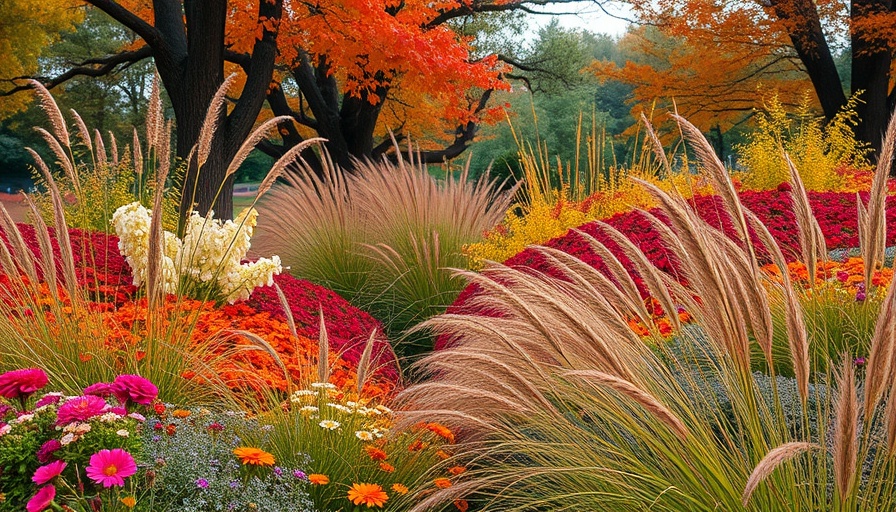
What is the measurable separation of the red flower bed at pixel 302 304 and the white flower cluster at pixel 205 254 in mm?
147

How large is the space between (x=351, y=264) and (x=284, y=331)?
8.27 feet

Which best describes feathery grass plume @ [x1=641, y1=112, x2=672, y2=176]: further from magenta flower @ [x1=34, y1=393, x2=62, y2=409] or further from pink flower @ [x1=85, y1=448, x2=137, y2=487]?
magenta flower @ [x1=34, y1=393, x2=62, y2=409]

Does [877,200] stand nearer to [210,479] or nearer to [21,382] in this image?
[210,479]

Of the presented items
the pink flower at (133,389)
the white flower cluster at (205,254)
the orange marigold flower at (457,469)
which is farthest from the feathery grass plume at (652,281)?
the white flower cluster at (205,254)

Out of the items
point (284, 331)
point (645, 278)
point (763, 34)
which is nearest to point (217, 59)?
point (284, 331)

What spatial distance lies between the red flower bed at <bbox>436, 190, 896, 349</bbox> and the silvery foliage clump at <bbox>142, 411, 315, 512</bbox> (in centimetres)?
222

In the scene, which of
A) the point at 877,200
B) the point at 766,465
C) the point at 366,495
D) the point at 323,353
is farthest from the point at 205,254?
the point at 766,465

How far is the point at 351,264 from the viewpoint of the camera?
7.15m

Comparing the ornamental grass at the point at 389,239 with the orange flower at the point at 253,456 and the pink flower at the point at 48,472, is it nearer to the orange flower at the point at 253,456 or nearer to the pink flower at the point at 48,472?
the orange flower at the point at 253,456

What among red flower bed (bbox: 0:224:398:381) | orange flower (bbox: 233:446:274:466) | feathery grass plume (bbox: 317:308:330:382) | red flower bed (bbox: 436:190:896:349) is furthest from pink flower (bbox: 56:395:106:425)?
red flower bed (bbox: 436:190:896:349)

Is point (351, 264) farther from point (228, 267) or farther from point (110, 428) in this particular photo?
point (110, 428)

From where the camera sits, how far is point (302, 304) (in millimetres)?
5391

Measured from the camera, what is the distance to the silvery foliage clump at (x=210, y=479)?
2174 millimetres

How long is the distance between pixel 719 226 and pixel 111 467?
410cm
